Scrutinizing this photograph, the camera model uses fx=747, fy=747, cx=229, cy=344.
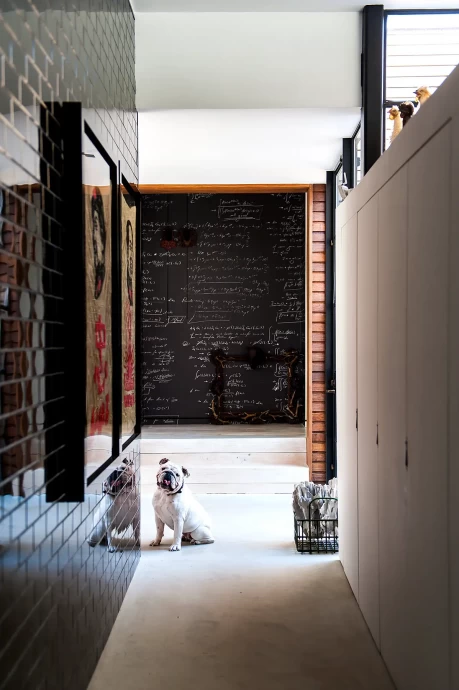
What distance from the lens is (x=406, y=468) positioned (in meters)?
2.48

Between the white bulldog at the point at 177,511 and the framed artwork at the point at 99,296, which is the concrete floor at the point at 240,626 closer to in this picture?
the white bulldog at the point at 177,511

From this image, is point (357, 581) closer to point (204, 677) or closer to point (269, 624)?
point (269, 624)

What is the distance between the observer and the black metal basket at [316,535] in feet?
15.2

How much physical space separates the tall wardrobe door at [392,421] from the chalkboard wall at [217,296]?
4.74 m

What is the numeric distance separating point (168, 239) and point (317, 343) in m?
2.12

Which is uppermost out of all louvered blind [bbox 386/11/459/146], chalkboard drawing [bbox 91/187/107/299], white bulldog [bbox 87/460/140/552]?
louvered blind [bbox 386/11/459/146]

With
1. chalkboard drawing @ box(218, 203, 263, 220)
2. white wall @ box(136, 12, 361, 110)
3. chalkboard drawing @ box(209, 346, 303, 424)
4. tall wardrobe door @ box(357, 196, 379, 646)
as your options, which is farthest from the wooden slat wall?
tall wardrobe door @ box(357, 196, 379, 646)

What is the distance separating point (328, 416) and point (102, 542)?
11.6ft

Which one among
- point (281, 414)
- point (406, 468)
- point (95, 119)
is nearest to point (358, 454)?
point (406, 468)

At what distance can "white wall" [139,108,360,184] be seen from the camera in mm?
4617

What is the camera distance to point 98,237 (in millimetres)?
3002

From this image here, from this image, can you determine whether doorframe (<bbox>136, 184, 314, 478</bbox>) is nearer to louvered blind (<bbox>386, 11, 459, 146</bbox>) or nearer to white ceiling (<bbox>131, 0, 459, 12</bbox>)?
louvered blind (<bbox>386, 11, 459, 146</bbox>)

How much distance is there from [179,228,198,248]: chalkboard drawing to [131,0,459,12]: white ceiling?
11.5 ft

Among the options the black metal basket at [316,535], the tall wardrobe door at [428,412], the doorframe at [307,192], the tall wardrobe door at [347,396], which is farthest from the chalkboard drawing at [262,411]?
the tall wardrobe door at [428,412]
